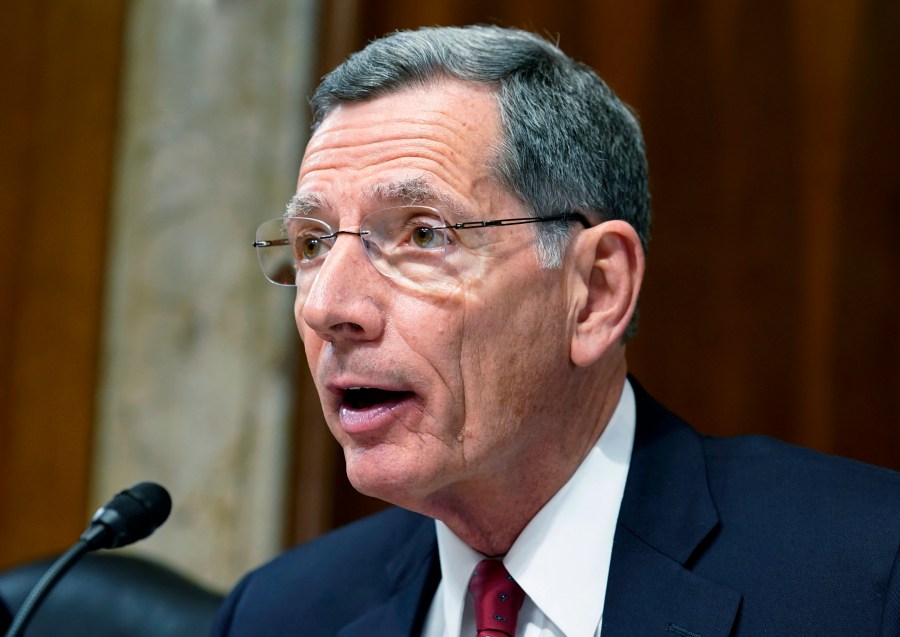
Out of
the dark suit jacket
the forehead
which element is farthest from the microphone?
the forehead

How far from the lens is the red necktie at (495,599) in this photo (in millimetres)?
1585

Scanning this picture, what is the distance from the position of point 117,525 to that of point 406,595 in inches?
20.9

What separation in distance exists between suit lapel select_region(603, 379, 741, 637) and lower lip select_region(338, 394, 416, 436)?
40 centimetres

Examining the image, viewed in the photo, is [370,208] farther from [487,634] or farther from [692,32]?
[692,32]

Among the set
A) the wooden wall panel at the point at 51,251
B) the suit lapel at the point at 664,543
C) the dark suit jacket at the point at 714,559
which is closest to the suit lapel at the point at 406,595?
the dark suit jacket at the point at 714,559

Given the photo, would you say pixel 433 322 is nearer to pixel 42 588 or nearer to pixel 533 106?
pixel 533 106

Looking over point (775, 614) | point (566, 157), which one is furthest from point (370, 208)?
point (775, 614)

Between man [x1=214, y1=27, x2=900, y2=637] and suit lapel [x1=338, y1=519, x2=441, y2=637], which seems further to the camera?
suit lapel [x1=338, y1=519, x2=441, y2=637]

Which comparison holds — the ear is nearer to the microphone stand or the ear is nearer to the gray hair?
the gray hair

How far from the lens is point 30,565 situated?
2.15 m

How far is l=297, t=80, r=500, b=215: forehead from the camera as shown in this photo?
155 cm

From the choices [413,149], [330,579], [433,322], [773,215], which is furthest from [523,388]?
[773,215]

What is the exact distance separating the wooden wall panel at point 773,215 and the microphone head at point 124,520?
1420 millimetres

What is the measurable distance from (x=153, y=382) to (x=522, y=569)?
1.61 metres
